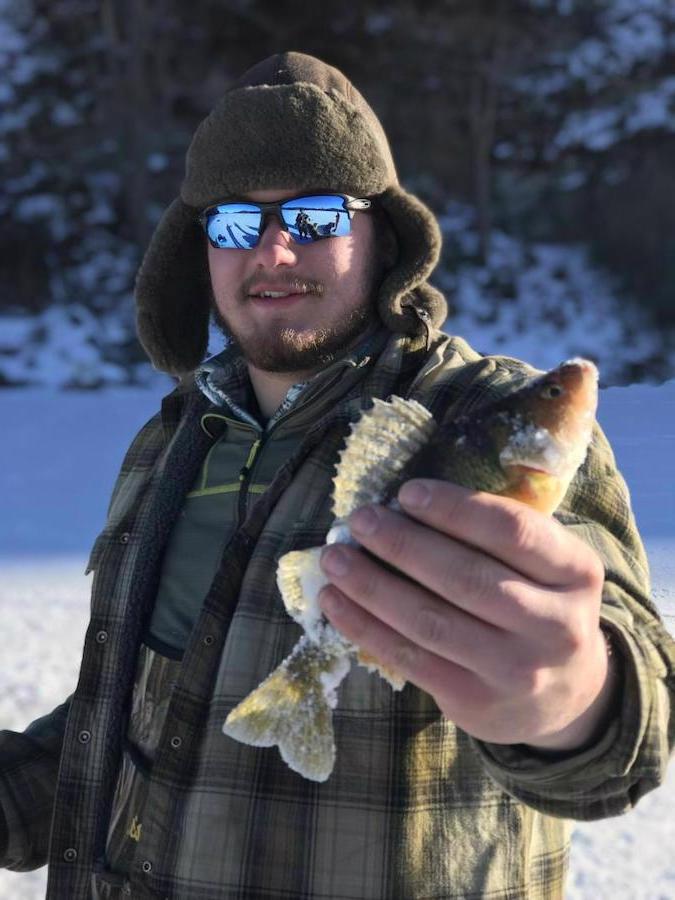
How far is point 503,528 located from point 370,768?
56 centimetres

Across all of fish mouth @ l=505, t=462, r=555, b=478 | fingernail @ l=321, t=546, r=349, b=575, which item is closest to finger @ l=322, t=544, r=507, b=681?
fingernail @ l=321, t=546, r=349, b=575

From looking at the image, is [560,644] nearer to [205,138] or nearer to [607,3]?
[205,138]

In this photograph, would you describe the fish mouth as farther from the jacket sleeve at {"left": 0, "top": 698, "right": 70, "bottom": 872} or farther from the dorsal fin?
the jacket sleeve at {"left": 0, "top": 698, "right": 70, "bottom": 872}

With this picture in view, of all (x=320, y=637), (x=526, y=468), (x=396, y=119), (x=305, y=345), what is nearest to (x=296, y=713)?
(x=320, y=637)

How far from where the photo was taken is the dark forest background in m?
11.6

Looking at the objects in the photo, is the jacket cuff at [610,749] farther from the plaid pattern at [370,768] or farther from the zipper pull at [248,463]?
the zipper pull at [248,463]

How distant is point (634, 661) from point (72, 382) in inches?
373

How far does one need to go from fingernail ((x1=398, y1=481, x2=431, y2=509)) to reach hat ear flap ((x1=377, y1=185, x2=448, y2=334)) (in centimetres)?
80

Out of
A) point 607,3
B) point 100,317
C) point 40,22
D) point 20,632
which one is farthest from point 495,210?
point 20,632

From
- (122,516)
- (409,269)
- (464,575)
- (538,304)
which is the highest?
(538,304)

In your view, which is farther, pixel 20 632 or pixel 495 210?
pixel 495 210

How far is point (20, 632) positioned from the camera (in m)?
3.80

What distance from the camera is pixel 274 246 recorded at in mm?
Result: 1761

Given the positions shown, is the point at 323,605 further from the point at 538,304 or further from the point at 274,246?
the point at 538,304
